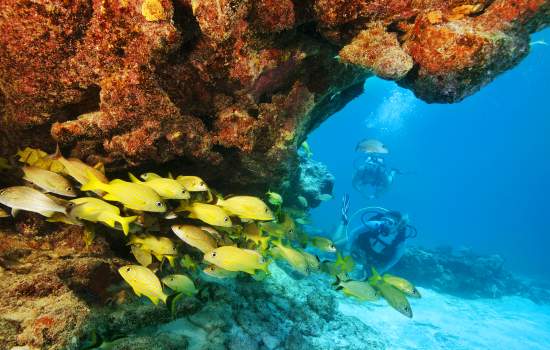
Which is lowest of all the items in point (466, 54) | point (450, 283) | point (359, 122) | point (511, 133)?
point (466, 54)

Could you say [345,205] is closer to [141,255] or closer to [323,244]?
[323,244]

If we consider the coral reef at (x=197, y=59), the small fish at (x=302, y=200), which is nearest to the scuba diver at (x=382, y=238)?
the small fish at (x=302, y=200)

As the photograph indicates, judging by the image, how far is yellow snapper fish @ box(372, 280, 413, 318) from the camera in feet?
17.2

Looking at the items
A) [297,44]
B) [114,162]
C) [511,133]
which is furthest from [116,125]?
[511,133]

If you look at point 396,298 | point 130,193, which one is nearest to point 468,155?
point 396,298

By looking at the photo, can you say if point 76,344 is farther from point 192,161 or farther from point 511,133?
point 511,133

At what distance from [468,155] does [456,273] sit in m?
138

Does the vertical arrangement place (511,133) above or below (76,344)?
above

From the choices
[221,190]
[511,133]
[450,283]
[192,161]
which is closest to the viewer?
[192,161]

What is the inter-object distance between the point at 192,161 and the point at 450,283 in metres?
15.9

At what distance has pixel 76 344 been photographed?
3.03m

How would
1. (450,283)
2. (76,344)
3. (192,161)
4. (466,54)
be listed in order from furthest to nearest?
(450,283) < (192,161) < (466,54) < (76,344)

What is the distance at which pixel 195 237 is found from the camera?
355cm

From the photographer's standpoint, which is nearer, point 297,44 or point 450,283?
point 297,44
